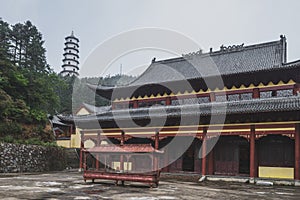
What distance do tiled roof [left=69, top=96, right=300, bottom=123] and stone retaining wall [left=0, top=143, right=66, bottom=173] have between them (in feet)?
13.3

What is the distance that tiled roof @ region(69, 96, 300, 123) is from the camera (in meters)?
15.0

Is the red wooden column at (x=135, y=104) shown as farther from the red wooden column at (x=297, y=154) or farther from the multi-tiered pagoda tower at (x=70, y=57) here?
the multi-tiered pagoda tower at (x=70, y=57)

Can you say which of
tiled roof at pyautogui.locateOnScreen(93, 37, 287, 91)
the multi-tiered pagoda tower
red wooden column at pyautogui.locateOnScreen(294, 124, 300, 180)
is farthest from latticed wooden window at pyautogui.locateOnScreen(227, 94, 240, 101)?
the multi-tiered pagoda tower

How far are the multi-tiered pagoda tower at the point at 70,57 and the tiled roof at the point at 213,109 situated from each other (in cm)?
7893

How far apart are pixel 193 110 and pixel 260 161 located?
15.3 ft

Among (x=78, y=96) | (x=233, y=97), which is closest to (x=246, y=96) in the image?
(x=233, y=97)

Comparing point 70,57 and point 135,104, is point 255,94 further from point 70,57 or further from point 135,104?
point 70,57

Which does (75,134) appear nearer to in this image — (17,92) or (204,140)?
(17,92)

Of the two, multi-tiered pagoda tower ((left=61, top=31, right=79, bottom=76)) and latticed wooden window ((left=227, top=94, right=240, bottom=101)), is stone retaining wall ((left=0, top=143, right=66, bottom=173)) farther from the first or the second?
multi-tiered pagoda tower ((left=61, top=31, right=79, bottom=76))

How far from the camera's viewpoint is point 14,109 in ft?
84.8

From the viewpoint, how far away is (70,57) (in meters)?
96.8

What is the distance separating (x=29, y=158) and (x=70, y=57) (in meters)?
78.6

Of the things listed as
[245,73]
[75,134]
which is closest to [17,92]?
[75,134]

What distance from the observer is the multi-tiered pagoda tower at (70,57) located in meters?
96.6
